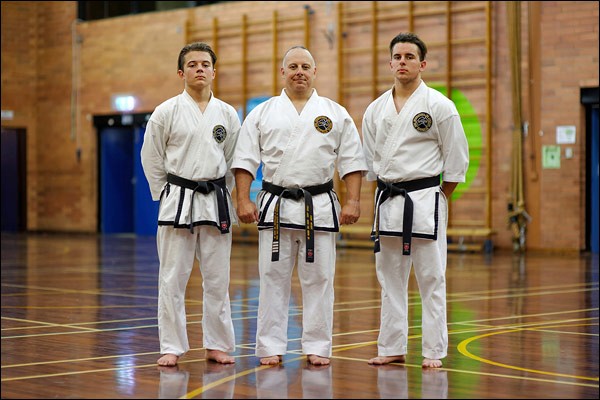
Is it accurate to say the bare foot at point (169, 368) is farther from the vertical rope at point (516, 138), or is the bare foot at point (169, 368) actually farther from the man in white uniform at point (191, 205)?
the vertical rope at point (516, 138)

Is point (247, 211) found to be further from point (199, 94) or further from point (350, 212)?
point (199, 94)

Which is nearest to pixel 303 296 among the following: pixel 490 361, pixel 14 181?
pixel 490 361

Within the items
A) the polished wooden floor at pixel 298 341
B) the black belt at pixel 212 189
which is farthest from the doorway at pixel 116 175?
the black belt at pixel 212 189

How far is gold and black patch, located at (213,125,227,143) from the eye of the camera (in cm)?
543

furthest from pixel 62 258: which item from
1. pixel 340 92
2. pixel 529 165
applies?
pixel 529 165

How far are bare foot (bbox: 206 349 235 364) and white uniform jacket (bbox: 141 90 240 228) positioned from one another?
717 mm

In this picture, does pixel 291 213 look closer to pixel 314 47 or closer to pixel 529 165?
pixel 529 165

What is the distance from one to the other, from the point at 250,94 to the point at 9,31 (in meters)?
7.18

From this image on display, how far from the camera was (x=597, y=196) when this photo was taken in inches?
590

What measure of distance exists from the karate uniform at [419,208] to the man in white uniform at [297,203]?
21 centimetres

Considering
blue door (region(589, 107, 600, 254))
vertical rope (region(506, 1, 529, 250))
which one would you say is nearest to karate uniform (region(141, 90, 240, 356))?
vertical rope (region(506, 1, 529, 250))

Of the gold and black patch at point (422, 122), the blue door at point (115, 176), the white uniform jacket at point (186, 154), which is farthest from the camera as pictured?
the blue door at point (115, 176)

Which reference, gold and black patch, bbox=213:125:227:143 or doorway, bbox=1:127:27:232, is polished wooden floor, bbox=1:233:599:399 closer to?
gold and black patch, bbox=213:125:227:143

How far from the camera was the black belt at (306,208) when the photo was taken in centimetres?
523
